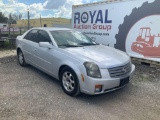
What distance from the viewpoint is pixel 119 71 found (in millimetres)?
3990

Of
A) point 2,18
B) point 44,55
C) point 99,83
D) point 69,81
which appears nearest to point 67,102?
point 69,81

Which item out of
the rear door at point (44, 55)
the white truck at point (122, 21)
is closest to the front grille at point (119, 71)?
the rear door at point (44, 55)

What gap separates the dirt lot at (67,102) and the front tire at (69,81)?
6.1 inches

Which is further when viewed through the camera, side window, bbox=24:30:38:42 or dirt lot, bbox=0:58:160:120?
side window, bbox=24:30:38:42

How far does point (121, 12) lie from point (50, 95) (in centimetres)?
A: 508

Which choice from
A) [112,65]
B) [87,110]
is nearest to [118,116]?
[87,110]

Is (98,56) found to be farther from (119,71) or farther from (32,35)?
(32,35)

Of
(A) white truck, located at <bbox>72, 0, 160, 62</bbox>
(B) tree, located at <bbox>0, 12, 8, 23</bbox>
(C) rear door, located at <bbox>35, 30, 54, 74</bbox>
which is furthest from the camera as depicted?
(B) tree, located at <bbox>0, 12, 8, 23</bbox>

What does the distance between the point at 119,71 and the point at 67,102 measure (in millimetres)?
1309

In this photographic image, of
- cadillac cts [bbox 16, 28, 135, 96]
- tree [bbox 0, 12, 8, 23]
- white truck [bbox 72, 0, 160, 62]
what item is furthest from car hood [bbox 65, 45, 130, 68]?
tree [bbox 0, 12, 8, 23]

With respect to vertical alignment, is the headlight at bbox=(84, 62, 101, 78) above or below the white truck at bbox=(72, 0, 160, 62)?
below

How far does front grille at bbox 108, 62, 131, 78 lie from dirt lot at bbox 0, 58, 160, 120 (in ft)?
1.99

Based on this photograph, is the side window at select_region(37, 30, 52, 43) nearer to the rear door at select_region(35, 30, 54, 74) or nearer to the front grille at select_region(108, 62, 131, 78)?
the rear door at select_region(35, 30, 54, 74)

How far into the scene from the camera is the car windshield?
16.0ft
